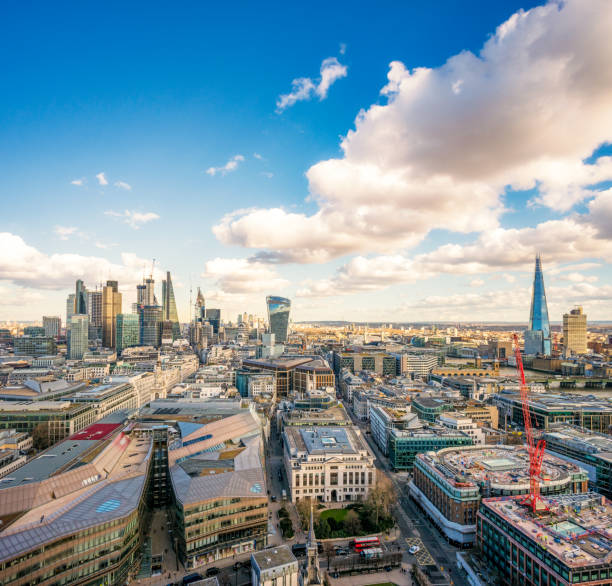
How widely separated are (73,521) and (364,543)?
3709 cm

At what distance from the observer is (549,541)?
4631 centimetres

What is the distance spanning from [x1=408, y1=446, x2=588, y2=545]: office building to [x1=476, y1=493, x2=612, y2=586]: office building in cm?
363

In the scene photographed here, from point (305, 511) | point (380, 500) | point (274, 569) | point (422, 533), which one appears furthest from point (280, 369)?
point (274, 569)

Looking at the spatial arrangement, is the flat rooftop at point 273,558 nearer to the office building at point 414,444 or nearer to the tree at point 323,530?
the tree at point 323,530

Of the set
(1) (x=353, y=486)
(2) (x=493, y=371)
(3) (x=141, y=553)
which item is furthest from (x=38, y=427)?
(2) (x=493, y=371)

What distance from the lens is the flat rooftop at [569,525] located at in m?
44.2

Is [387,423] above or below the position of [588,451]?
above

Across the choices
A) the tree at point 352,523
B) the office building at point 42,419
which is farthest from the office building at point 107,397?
the tree at point 352,523

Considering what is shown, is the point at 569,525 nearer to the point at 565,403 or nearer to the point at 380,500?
the point at 380,500

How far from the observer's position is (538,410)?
120500 mm

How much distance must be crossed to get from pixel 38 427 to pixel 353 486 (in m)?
73.1

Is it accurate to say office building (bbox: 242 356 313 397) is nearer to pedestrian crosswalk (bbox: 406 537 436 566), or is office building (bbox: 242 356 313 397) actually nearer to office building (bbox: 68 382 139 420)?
office building (bbox: 68 382 139 420)

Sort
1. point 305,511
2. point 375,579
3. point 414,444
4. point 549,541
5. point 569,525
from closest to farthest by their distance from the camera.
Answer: point 549,541 → point 569,525 → point 375,579 → point 305,511 → point 414,444

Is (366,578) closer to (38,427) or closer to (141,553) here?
(141,553)
